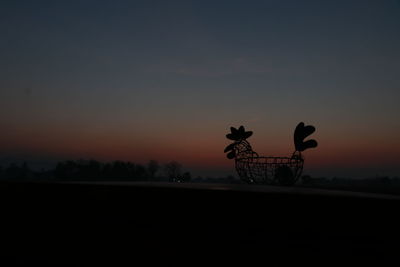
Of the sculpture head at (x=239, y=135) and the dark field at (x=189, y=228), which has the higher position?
the sculpture head at (x=239, y=135)

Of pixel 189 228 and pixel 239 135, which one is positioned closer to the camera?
pixel 189 228

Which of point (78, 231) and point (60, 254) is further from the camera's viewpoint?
point (78, 231)

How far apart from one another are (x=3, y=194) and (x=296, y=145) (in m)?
A: 18.7

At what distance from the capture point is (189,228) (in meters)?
5.39

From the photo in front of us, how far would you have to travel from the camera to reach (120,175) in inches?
4326

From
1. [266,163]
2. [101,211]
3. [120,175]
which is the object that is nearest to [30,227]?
[101,211]

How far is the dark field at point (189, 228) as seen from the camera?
4719 mm

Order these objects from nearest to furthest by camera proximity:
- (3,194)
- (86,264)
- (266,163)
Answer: (86,264), (3,194), (266,163)

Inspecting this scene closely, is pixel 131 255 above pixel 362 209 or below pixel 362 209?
below

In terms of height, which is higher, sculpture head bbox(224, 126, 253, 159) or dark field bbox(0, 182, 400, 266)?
sculpture head bbox(224, 126, 253, 159)

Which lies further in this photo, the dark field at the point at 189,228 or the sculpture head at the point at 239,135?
the sculpture head at the point at 239,135

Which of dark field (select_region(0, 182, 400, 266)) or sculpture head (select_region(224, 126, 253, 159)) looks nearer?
dark field (select_region(0, 182, 400, 266))

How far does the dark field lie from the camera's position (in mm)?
4719

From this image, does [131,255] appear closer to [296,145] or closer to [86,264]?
[86,264]
